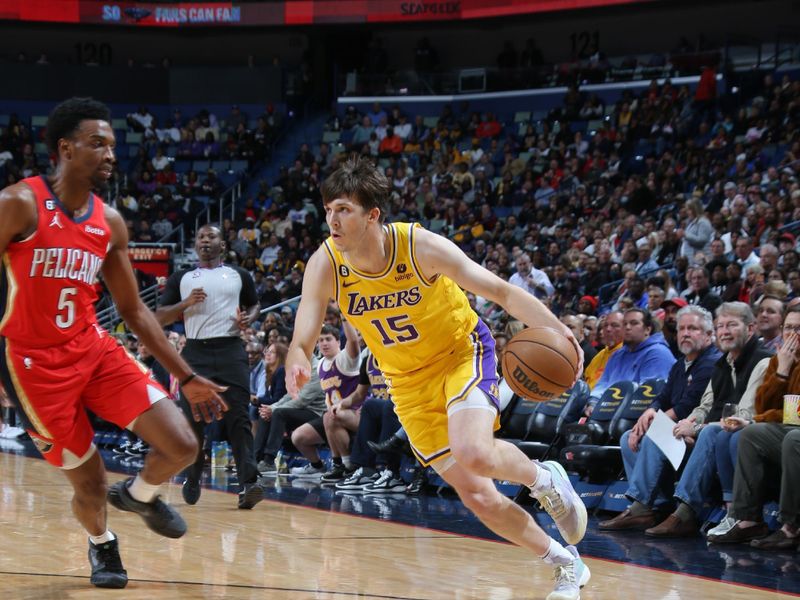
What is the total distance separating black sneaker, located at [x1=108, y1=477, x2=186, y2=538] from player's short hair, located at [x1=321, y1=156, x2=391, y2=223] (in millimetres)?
1539

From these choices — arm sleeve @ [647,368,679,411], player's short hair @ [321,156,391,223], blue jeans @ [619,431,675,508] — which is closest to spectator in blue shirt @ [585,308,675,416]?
arm sleeve @ [647,368,679,411]

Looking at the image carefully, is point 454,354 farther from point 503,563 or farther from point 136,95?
point 136,95

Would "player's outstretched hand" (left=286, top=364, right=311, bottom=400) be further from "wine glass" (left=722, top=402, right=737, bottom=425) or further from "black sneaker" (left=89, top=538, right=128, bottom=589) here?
"wine glass" (left=722, top=402, right=737, bottom=425)

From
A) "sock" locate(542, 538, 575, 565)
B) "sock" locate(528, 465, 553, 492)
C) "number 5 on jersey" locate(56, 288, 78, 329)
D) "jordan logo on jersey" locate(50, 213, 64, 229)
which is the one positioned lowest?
"sock" locate(542, 538, 575, 565)

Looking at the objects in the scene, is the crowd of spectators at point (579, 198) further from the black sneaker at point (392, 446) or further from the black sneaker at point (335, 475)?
the black sneaker at point (335, 475)

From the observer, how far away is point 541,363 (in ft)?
14.8

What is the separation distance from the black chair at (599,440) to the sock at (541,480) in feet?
9.61

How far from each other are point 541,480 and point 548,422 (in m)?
3.70

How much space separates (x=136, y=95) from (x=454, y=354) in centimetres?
2399

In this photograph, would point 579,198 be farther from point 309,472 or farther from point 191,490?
point 191,490

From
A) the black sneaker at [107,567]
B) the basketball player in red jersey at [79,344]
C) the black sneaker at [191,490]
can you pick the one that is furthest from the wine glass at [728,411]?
the black sneaker at [107,567]

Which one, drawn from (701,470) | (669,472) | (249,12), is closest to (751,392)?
(701,470)

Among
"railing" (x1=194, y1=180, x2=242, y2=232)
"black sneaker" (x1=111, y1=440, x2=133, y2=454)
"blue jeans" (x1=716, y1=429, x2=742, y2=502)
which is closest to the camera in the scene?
"blue jeans" (x1=716, y1=429, x2=742, y2=502)

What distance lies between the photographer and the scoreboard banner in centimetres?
2364
